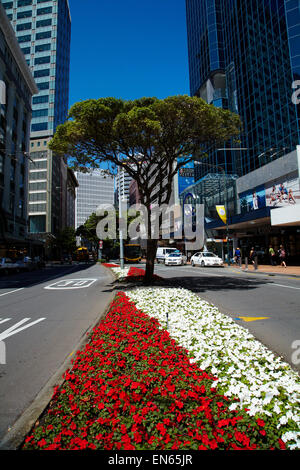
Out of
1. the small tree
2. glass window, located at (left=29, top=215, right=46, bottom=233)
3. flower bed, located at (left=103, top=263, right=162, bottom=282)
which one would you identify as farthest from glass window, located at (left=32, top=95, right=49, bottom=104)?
the small tree

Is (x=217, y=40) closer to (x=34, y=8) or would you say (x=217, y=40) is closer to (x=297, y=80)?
(x=297, y=80)

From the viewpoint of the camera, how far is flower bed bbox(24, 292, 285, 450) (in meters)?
2.38

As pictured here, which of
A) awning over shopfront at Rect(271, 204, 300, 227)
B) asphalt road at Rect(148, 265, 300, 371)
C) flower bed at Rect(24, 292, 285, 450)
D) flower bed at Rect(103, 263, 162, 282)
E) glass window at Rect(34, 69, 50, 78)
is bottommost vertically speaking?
asphalt road at Rect(148, 265, 300, 371)

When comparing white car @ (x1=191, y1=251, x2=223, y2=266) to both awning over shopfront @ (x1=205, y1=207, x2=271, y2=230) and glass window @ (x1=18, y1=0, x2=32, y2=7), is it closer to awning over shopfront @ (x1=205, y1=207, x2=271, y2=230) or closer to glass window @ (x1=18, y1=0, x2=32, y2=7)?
awning over shopfront @ (x1=205, y1=207, x2=271, y2=230)

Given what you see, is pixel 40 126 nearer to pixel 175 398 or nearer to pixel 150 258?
pixel 150 258

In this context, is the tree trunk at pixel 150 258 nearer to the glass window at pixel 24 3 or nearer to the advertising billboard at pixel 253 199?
the advertising billboard at pixel 253 199

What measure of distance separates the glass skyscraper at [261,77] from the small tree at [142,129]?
21.6 metres

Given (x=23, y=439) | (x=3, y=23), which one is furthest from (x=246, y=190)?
(x=3, y=23)

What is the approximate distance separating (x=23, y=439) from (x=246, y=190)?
33340mm

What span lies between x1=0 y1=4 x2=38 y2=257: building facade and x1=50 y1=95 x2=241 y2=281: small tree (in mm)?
27299

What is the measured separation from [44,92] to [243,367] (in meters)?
78.0

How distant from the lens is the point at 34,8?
232 feet

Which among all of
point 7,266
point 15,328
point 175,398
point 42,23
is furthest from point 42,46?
point 175,398

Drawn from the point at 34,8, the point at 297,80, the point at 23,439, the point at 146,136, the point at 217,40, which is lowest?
the point at 23,439
